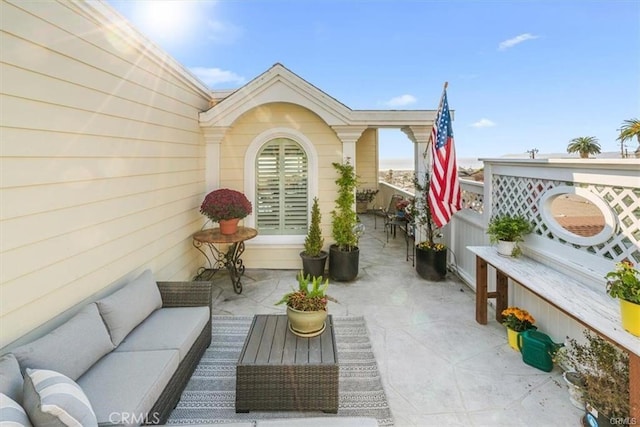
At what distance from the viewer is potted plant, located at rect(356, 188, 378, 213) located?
1195 cm

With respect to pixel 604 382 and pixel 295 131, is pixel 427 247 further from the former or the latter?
pixel 604 382

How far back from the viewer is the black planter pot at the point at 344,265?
533 cm

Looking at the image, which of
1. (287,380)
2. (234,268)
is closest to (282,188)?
(234,268)

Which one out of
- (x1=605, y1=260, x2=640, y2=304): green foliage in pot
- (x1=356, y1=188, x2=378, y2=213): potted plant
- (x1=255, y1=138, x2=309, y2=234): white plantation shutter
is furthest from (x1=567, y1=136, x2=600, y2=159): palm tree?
(x1=605, y1=260, x2=640, y2=304): green foliage in pot

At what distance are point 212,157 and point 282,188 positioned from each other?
1.39 m

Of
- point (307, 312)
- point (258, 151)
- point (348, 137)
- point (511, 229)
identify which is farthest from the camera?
point (258, 151)

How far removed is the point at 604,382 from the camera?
2.21m

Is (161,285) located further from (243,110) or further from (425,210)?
(425,210)

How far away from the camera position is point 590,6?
4.29 meters

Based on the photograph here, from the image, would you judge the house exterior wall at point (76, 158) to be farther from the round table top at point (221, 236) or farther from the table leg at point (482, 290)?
the table leg at point (482, 290)

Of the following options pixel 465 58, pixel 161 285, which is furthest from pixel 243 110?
pixel 465 58

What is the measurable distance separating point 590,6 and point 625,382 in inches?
190

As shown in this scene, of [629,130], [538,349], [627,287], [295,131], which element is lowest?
[538,349]

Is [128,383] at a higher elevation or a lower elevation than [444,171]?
lower
